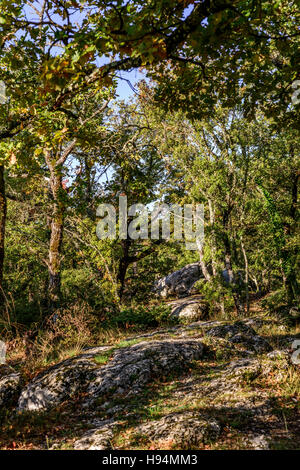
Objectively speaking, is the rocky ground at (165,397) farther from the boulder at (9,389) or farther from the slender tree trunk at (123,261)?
the slender tree trunk at (123,261)

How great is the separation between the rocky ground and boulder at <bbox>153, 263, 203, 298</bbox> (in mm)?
11688

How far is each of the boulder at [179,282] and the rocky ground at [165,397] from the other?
38.3 feet

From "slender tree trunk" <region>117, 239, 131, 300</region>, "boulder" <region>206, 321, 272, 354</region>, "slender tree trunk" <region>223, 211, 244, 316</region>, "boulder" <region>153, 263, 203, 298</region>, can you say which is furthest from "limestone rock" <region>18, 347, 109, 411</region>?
"boulder" <region>153, 263, 203, 298</region>

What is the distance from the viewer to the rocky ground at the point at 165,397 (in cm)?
382

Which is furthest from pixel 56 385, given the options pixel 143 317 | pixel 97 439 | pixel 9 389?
pixel 143 317

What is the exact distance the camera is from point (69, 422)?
17.5ft

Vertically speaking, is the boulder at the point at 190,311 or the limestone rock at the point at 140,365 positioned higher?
the limestone rock at the point at 140,365

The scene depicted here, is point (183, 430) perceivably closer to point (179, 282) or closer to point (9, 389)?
point (9, 389)

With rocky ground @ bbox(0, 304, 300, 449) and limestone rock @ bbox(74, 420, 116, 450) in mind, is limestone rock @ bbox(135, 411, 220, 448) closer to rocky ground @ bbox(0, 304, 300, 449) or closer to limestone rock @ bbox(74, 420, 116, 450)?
rocky ground @ bbox(0, 304, 300, 449)

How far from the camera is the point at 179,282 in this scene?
21.2m

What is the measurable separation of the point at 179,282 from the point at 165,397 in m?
15.8

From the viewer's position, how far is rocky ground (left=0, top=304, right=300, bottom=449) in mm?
3820

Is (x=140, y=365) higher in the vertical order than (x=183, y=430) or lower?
lower

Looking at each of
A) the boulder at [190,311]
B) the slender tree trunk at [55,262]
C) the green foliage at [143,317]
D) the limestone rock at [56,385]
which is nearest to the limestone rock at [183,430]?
the limestone rock at [56,385]
